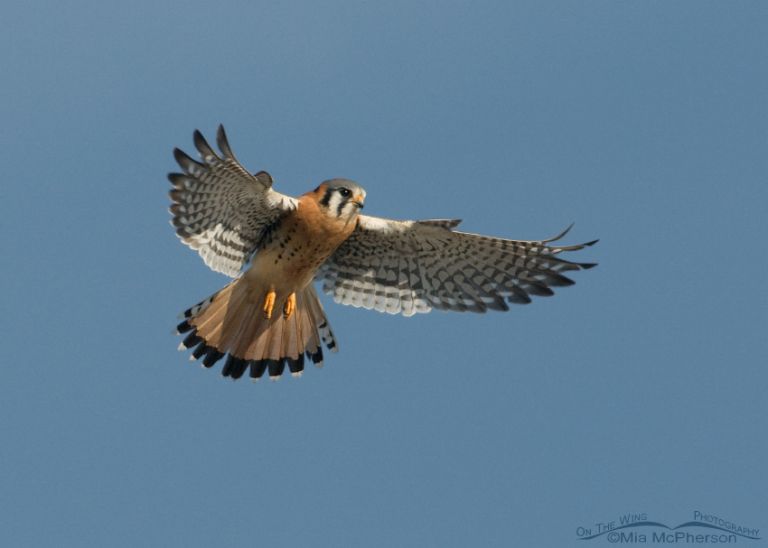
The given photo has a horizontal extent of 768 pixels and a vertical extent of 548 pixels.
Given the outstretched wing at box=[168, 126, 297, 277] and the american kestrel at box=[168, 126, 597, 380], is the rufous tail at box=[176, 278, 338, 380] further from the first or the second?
the outstretched wing at box=[168, 126, 297, 277]

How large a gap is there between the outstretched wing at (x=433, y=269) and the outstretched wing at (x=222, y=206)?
3.01ft

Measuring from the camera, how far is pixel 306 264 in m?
11.0

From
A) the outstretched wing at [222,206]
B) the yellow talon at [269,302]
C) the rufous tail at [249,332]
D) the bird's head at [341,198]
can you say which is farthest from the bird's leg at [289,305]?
the bird's head at [341,198]

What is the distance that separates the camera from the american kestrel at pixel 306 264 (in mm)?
10508

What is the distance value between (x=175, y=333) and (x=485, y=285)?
2762 mm

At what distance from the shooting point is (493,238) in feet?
36.7

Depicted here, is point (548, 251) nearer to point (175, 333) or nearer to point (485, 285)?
point (485, 285)

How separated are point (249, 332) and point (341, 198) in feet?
5.43

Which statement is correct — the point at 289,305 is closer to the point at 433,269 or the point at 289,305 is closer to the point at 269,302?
the point at 269,302

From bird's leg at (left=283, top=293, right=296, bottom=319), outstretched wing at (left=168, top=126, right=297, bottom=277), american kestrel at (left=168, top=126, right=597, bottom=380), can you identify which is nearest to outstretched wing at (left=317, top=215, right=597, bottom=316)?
american kestrel at (left=168, top=126, right=597, bottom=380)

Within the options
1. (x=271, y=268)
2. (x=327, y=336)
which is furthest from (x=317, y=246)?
(x=327, y=336)

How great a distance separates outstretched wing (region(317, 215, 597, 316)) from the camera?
11.2m

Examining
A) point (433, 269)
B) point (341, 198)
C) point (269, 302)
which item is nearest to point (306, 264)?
point (269, 302)

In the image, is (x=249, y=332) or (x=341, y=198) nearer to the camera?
(x=341, y=198)
